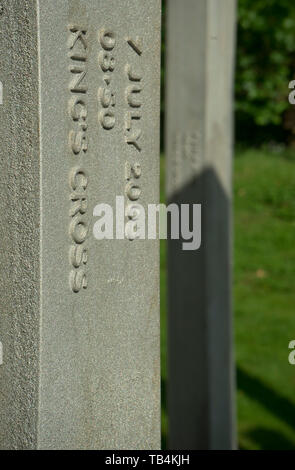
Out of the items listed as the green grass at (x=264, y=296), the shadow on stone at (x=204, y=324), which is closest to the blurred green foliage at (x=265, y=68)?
the green grass at (x=264, y=296)

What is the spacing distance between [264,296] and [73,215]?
6.04m

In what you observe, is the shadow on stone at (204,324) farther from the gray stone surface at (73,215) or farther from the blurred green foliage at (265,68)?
the blurred green foliage at (265,68)

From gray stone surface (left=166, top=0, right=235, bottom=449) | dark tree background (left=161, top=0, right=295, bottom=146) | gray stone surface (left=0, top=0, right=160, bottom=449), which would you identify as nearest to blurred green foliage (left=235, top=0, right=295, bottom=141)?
dark tree background (left=161, top=0, right=295, bottom=146)

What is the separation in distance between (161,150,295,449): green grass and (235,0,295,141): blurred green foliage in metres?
Result: 0.58

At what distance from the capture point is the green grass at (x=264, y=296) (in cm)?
607

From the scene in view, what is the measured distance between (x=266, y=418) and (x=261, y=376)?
2.59 ft

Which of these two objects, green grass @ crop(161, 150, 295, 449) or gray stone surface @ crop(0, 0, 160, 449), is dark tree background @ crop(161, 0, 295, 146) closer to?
green grass @ crop(161, 150, 295, 449)

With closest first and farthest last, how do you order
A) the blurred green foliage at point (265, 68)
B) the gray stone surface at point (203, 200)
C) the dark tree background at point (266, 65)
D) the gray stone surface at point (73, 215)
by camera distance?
the gray stone surface at point (73, 215) → the gray stone surface at point (203, 200) → the dark tree background at point (266, 65) → the blurred green foliage at point (265, 68)

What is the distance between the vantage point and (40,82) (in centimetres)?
208

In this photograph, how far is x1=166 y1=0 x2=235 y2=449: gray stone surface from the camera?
14.5 ft

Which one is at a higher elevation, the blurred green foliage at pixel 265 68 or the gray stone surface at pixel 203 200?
the blurred green foliage at pixel 265 68

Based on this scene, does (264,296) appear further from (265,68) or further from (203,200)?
(203,200)

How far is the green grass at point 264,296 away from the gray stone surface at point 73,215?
3.32 meters
